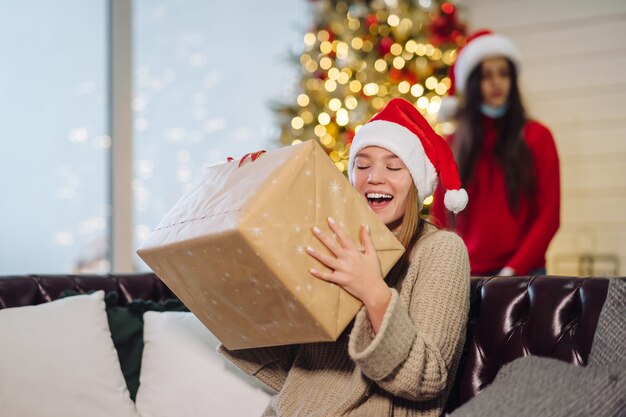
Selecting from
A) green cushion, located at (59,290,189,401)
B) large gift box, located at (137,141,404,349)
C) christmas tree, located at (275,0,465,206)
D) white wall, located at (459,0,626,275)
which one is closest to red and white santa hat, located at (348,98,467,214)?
large gift box, located at (137,141,404,349)

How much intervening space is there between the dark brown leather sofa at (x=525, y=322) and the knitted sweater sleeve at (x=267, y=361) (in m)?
0.40

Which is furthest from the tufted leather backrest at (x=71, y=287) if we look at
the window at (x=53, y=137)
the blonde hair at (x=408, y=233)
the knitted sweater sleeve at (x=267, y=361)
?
the window at (x=53, y=137)

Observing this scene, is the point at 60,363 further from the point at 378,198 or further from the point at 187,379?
the point at 378,198

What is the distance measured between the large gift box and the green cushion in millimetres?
720

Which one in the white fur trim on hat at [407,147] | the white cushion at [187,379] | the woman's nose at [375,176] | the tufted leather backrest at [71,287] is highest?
the white fur trim on hat at [407,147]

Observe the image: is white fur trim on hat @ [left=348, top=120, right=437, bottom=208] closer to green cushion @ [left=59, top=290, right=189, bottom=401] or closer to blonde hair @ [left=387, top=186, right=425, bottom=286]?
blonde hair @ [left=387, top=186, right=425, bottom=286]

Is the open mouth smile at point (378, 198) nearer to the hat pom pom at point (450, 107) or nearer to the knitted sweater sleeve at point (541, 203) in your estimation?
the knitted sweater sleeve at point (541, 203)

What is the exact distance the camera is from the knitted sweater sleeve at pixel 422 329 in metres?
1.35

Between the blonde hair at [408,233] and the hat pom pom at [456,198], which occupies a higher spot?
the hat pom pom at [456,198]

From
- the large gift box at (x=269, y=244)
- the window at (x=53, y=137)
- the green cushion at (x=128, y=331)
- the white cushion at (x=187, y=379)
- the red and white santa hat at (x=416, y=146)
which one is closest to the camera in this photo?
the large gift box at (x=269, y=244)

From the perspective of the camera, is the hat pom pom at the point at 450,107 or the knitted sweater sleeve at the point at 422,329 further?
the hat pom pom at the point at 450,107

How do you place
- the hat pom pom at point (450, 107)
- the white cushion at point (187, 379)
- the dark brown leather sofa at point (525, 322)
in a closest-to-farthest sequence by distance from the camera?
the dark brown leather sofa at point (525, 322), the white cushion at point (187, 379), the hat pom pom at point (450, 107)

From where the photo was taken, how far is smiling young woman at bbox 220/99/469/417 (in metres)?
1.35

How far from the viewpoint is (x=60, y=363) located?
75.8 inches
